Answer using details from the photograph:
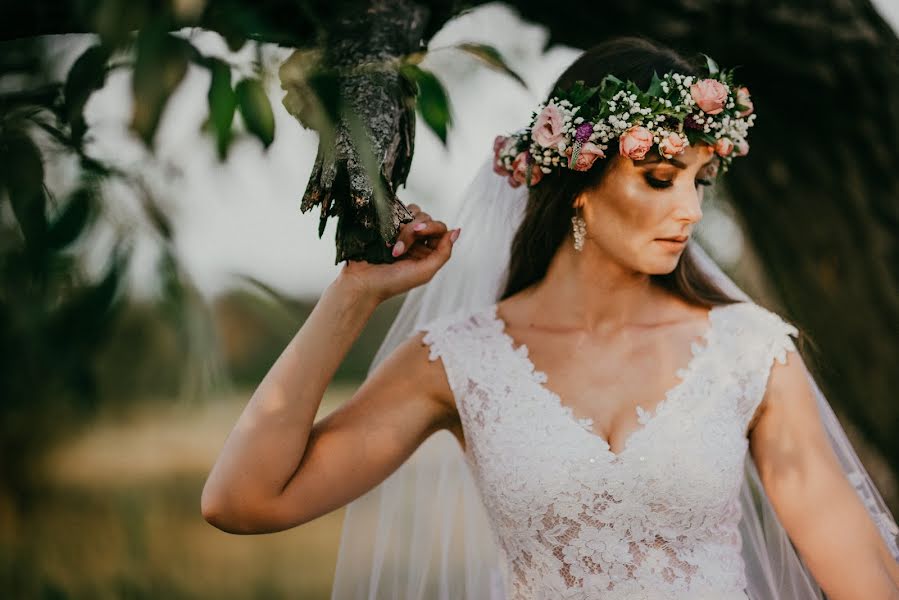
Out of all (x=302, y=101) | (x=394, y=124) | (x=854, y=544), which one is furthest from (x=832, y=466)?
(x=302, y=101)

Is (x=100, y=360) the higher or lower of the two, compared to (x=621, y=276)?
higher

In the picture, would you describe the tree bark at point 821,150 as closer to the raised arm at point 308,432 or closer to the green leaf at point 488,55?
the raised arm at point 308,432

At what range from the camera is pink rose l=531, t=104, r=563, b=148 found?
2.17m

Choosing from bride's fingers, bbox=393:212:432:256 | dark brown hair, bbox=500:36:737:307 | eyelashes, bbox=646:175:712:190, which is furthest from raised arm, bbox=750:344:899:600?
bride's fingers, bbox=393:212:432:256

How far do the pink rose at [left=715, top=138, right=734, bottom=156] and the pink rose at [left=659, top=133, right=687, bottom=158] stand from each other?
14 centimetres

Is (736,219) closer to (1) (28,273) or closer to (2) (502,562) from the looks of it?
(2) (502,562)

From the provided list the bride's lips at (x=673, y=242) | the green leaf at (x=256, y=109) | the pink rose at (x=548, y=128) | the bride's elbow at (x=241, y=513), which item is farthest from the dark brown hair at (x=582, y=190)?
the green leaf at (x=256, y=109)

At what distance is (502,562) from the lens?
2219 mm

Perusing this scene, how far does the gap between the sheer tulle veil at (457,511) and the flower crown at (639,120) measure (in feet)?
0.97

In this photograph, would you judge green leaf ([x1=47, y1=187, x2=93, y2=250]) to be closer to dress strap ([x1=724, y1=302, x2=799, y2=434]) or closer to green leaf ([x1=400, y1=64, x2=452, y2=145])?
green leaf ([x1=400, y1=64, x2=452, y2=145])

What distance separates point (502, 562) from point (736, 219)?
1.33 metres

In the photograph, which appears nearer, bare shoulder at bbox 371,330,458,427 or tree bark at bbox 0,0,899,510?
bare shoulder at bbox 371,330,458,427

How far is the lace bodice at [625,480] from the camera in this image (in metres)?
2.02

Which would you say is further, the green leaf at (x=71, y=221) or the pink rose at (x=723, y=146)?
the pink rose at (x=723, y=146)
